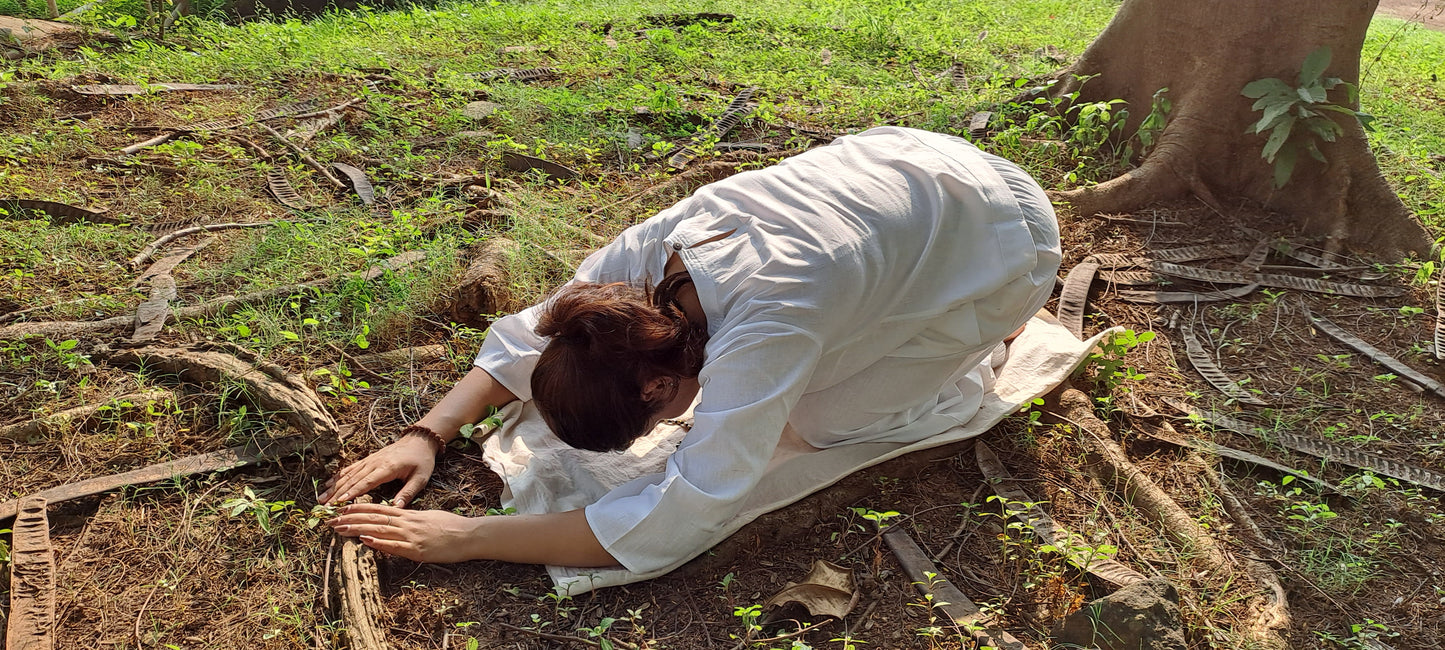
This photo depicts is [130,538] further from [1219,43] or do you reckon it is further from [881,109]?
[1219,43]

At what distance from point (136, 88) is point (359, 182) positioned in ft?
6.91

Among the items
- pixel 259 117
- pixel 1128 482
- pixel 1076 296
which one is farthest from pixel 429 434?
pixel 259 117

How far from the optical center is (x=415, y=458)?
8.48 ft

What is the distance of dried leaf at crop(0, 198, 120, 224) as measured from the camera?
386 cm

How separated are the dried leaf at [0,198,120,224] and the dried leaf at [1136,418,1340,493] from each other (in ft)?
14.3

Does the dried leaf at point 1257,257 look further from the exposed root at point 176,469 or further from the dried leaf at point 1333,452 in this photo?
the exposed root at point 176,469

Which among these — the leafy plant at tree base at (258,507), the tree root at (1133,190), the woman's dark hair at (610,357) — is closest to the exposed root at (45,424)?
the leafy plant at tree base at (258,507)

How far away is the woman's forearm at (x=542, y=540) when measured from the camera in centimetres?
225

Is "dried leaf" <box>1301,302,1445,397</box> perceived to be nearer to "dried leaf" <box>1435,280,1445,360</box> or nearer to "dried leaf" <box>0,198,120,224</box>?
"dried leaf" <box>1435,280,1445,360</box>

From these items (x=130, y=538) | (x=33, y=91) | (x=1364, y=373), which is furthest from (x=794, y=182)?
(x=33, y=91)

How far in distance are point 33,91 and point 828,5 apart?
5931 millimetres

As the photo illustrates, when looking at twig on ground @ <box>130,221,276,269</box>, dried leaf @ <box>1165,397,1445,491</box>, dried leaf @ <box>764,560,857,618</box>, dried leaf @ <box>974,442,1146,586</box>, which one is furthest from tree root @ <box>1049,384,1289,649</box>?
twig on ground @ <box>130,221,276,269</box>

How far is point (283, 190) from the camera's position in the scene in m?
4.30

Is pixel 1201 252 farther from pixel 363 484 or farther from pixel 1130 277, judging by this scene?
pixel 363 484
